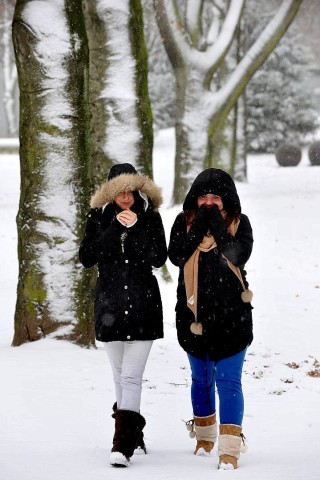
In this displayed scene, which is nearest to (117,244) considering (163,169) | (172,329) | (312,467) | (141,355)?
(141,355)

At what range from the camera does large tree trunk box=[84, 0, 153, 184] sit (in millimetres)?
10117

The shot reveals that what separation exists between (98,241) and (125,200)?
11.1 inches

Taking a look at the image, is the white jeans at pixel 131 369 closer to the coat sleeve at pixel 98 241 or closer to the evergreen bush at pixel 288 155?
the coat sleeve at pixel 98 241

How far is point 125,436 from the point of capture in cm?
483

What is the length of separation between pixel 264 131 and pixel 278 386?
98.3 feet

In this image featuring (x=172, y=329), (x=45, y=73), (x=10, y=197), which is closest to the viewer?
(x=45, y=73)

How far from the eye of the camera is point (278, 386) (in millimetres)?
7055

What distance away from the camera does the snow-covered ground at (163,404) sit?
4758mm

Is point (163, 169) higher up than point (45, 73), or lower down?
lower down

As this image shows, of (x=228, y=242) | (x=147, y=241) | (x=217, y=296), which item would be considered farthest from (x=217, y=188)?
(x=217, y=296)

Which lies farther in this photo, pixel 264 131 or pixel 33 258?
pixel 264 131

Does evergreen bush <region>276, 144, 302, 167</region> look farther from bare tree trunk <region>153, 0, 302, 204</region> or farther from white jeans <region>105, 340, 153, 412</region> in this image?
white jeans <region>105, 340, 153, 412</region>

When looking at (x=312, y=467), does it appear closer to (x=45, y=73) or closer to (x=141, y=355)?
(x=141, y=355)

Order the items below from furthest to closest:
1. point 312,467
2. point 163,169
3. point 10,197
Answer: point 163,169, point 10,197, point 312,467
